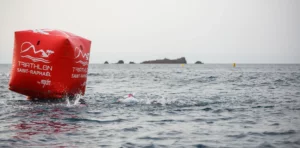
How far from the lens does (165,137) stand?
20.2 ft

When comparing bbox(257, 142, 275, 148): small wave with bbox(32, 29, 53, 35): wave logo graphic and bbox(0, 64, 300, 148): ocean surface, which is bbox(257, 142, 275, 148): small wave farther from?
bbox(32, 29, 53, 35): wave logo graphic

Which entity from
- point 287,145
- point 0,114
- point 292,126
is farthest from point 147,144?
point 0,114

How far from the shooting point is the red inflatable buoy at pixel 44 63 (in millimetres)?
9969

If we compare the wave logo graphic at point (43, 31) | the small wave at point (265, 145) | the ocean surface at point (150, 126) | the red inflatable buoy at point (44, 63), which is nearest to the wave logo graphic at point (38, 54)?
the red inflatable buoy at point (44, 63)

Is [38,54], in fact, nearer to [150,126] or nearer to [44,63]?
[44,63]

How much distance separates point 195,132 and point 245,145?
4.23 feet

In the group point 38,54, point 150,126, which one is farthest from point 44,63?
point 150,126

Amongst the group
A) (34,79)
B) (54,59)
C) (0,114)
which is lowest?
(0,114)

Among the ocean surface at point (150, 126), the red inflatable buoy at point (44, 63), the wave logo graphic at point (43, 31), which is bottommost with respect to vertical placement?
the ocean surface at point (150, 126)

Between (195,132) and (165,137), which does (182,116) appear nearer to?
(195,132)

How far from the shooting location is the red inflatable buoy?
997cm

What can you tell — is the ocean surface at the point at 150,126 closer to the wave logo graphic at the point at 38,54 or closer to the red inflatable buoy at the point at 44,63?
the red inflatable buoy at the point at 44,63

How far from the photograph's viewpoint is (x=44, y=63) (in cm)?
997

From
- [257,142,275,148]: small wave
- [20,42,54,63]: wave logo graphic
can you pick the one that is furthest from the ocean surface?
[20,42,54,63]: wave logo graphic
